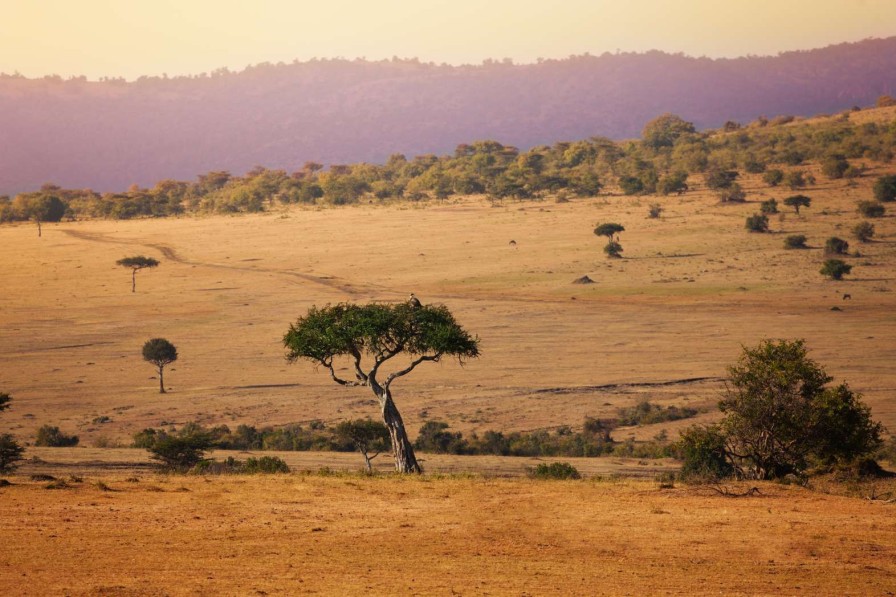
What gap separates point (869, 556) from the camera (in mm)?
12977

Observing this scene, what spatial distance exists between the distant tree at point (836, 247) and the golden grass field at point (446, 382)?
143 centimetres

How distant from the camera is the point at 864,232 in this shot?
65750 millimetres

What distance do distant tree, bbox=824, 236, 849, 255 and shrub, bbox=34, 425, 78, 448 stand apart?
162ft

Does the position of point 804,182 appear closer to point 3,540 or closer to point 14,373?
point 14,373

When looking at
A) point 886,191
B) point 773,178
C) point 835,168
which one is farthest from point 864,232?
point 835,168

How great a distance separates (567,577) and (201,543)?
5.10 meters

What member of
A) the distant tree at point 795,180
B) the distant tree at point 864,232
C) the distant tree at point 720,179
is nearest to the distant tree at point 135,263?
the distant tree at point 864,232

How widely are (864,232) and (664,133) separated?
85.9 metres

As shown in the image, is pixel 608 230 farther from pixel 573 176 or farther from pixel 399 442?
pixel 399 442

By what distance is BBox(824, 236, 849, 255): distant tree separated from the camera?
62.1 meters

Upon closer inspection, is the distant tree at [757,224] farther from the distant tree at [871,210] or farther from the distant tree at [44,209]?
the distant tree at [44,209]

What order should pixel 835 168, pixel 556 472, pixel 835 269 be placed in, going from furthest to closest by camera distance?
pixel 835 168
pixel 835 269
pixel 556 472

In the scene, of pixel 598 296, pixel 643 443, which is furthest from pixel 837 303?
pixel 643 443

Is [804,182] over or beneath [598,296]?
over
